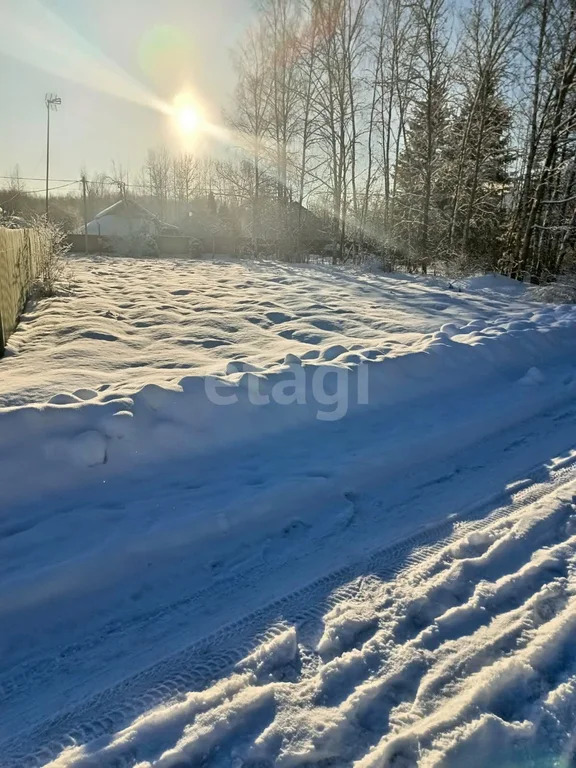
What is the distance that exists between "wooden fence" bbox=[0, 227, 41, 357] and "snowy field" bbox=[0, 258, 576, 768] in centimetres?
79

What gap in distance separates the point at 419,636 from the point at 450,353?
377cm

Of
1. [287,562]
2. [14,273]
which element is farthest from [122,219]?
[287,562]

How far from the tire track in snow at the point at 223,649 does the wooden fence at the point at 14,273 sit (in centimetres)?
449

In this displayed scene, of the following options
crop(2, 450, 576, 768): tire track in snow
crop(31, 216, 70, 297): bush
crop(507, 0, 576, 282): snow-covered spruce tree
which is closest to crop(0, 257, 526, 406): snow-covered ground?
crop(31, 216, 70, 297): bush

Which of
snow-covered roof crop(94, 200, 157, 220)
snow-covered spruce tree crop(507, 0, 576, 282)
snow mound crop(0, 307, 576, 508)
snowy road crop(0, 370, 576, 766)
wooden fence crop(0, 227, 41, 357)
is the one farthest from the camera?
snow-covered roof crop(94, 200, 157, 220)

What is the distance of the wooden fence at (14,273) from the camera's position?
553cm

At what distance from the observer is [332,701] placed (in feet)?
5.41

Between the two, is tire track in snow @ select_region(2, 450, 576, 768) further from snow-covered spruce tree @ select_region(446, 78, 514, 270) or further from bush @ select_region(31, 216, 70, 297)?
snow-covered spruce tree @ select_region(446, 78, 514, 270)

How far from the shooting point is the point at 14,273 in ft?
21.4

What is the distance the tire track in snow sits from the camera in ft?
5.12

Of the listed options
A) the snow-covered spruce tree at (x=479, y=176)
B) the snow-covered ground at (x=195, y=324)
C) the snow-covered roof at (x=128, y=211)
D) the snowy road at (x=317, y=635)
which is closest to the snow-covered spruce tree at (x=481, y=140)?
the snow-covered spruce tree at (x=479, y=176)

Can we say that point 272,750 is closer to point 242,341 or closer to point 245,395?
point 245,395

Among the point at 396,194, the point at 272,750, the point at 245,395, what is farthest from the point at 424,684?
the point at 396,194

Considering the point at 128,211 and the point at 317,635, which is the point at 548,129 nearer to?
the point at 317,635
